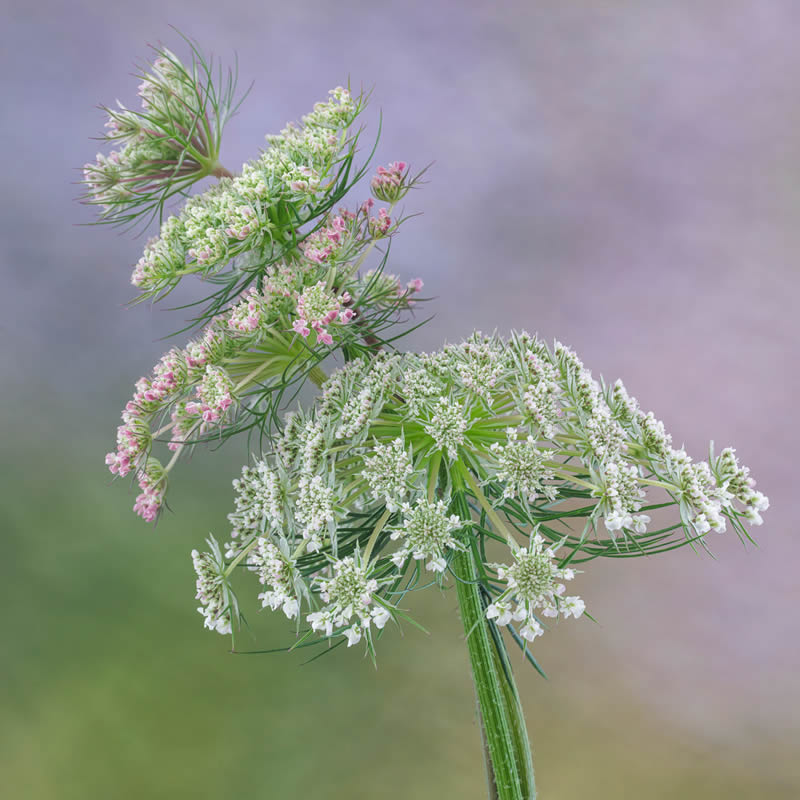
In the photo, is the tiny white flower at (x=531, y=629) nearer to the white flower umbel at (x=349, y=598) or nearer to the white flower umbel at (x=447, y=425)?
the white flower umbel at (x=349, y=598)

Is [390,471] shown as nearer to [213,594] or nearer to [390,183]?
[213,594]

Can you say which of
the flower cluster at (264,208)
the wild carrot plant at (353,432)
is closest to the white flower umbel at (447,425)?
the wild carrot plant at (353,432)

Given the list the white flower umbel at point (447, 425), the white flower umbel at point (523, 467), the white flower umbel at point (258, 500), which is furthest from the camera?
the white flower umbel at point (258, 500)

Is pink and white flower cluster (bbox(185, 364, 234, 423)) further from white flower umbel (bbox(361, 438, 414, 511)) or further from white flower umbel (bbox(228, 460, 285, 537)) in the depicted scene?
white flower umbel (bbox(361, 438, 414, 511))

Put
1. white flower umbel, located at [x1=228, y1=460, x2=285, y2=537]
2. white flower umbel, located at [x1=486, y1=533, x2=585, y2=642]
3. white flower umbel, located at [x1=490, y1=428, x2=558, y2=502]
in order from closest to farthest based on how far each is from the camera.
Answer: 1. white flower umbel, located at [x1=486, y1=533, x2=585, y2=642]
2. white flower umbel, located at [x1=490, y1=428, x2=558, y2=502]
3. white flower umbel, located at [x1=228, y1=460, x2=285, y2=537]

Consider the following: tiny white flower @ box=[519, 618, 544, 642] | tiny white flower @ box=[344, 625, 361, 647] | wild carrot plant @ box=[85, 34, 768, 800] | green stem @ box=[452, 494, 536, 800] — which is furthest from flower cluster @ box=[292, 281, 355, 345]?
tiny white flower @ box=[519, 618, 544, 642]
